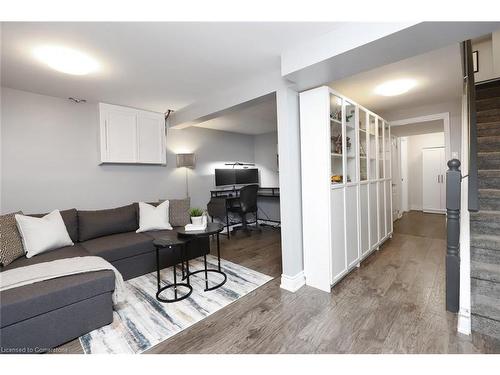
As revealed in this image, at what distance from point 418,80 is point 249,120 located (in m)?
2.68

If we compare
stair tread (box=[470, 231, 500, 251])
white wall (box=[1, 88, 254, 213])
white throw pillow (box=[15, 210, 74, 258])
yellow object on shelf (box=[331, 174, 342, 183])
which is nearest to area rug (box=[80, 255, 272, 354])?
white throw pillow (box=[15, 210, 74, 258])

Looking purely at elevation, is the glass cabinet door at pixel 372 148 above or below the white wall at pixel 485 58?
below

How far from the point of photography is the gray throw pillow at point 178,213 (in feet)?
11.1

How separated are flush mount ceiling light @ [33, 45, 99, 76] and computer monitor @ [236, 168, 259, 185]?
11.5 ft

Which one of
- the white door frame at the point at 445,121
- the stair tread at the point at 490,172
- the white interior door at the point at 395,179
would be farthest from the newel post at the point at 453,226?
the white interior door at the point at 395,179

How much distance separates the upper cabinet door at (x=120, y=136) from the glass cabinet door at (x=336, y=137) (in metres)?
2.88

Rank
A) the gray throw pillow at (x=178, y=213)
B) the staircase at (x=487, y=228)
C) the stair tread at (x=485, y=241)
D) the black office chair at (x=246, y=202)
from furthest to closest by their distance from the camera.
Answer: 1. the black office chair at (x=246, y=202)
2. the gray throw pillow at (x=178, y=213)
3. the stair tread at (x=485, y=241)
4. the staircase at (x=487, y=228)

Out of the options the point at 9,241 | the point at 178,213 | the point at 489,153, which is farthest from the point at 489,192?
the point at 9,241

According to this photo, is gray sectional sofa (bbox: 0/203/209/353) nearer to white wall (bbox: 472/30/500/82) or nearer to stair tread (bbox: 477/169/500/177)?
stair tread (bbox: 477/169/500/177)

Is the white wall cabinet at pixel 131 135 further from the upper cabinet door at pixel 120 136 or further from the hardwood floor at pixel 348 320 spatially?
the hardwood floor at pixel 348 320

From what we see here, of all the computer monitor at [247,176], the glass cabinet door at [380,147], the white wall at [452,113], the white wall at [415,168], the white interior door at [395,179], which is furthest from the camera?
the white wall at [415,168]

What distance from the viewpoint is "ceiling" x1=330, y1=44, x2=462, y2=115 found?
237cm
